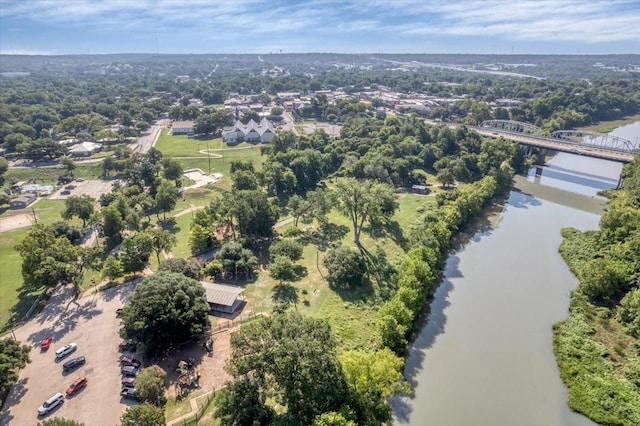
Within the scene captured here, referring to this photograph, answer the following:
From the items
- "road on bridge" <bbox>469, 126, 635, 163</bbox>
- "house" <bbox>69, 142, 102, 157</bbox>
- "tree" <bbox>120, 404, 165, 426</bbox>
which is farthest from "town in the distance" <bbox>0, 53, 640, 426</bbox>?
"house" <bbox>69, 142, 102, 157</bbox>

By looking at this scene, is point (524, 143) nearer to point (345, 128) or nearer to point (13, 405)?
point (345, 128)

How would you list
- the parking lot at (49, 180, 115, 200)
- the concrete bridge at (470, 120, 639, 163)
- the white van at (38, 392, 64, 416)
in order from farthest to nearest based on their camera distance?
1. the concrete bridge at (470, 120, 639, 163)
2. the parking lot at (49, 180, 115, 200)
3. the white van at (38, 392, 64, 416)

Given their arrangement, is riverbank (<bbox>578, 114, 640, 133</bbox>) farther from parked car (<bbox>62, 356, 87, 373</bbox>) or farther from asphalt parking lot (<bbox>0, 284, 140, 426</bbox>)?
parked car (<bbox>62, 356, 87, 373</bbox>)

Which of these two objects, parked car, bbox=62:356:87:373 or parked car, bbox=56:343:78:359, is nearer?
parked car, bbox=62:356:87:373

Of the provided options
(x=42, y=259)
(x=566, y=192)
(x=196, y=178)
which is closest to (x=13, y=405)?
Result: (x=42, y=259)

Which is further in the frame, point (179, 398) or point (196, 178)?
point (196, 178)
